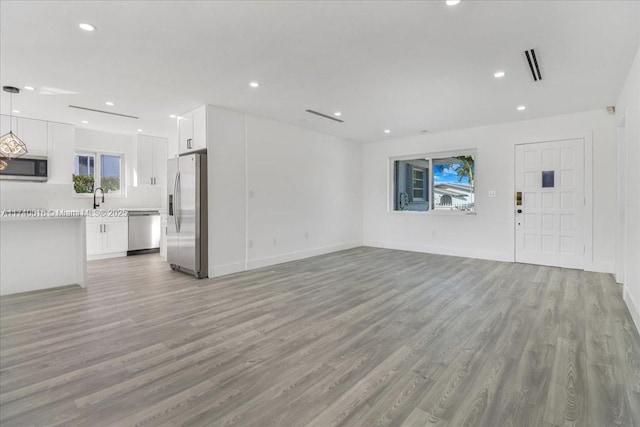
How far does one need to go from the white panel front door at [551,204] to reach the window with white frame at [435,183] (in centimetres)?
95

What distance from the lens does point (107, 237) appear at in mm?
6484

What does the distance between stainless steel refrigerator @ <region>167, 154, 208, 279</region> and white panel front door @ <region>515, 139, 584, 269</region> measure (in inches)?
220

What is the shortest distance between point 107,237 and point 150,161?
1.96 metres

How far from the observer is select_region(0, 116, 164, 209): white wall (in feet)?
19.1

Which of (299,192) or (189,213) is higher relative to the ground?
(299,192)

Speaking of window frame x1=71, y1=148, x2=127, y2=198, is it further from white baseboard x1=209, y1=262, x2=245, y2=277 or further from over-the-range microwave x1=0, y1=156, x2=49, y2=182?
white baseboard x1=209, y1=262, x2=245, y2=277

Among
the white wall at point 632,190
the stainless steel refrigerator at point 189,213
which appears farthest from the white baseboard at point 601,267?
the stainless steel refrigerator at point 189,213

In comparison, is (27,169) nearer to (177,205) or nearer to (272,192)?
(177,205)

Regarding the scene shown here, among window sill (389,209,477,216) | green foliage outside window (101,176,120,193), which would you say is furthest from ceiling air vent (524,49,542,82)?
green foliage outside window (101,176,120,193)

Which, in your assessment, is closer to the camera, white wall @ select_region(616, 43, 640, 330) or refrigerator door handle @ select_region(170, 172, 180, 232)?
white wall @ select_region(616, 43, 640, 330)

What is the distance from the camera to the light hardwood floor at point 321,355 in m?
1.78

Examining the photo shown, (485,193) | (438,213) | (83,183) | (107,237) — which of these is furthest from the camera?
(438,213)

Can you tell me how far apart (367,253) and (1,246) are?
5887mm

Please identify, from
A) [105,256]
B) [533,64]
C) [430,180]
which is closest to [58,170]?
[105,256]
